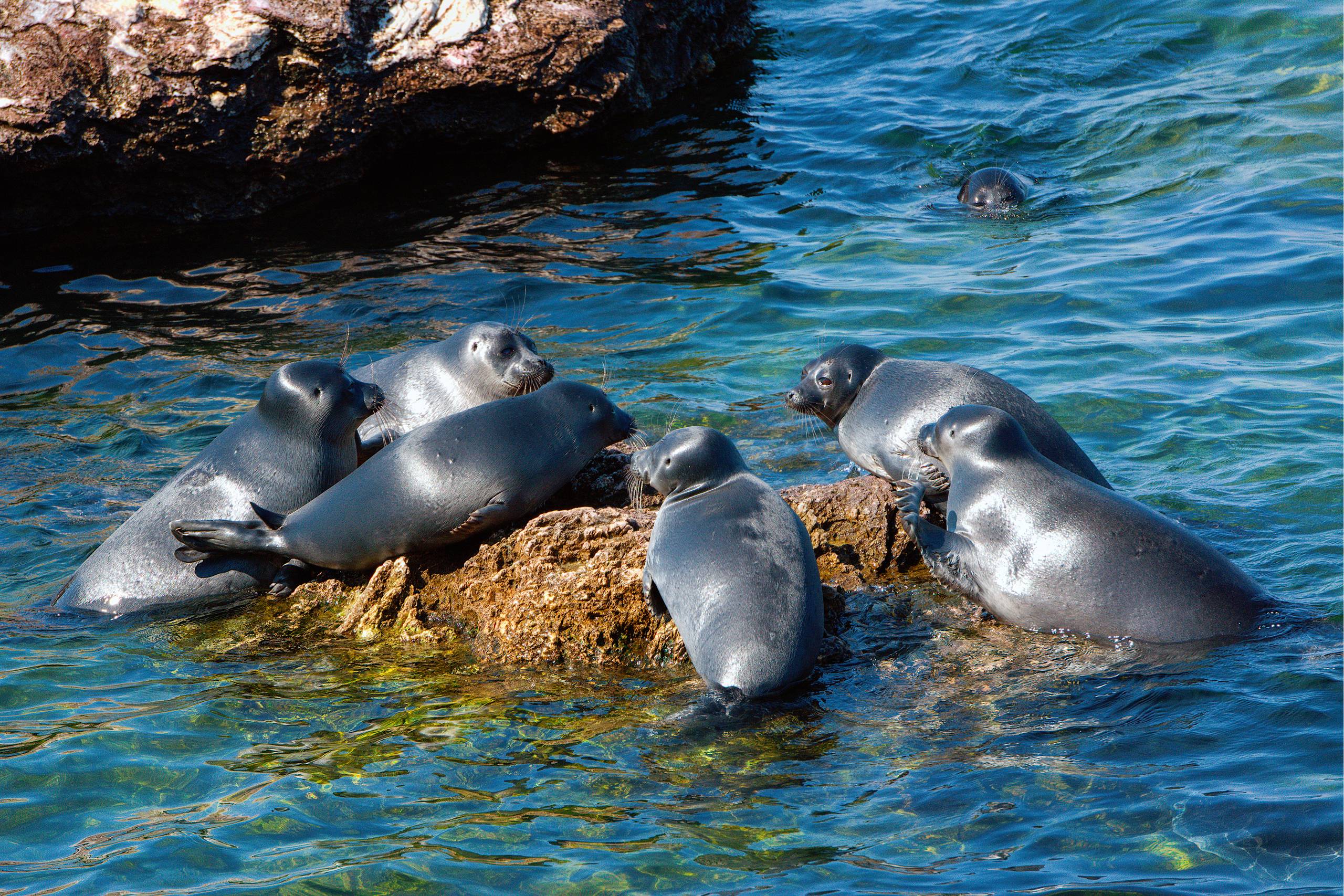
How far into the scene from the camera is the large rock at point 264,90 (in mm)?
10656

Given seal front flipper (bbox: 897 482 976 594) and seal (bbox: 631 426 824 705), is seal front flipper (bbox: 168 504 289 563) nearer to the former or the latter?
seal (bbox: 631 426 824 705)

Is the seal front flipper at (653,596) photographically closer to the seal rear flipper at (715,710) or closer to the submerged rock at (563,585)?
the submerged rock at (563,585)

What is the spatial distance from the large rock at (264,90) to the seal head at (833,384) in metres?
5.87

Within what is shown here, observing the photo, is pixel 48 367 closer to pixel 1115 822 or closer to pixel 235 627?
pixel 235 627

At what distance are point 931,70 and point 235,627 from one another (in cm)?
1208

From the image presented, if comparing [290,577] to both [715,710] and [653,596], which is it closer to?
[653,596]

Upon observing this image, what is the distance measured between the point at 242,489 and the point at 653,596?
96.3 inches

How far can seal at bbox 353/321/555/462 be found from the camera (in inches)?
289

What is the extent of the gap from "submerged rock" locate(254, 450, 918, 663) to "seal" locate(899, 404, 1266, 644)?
0.97 feet

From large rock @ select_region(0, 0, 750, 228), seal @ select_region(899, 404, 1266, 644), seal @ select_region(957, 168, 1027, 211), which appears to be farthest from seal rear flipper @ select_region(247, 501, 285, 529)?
seal @ select_region(957, 168, 1027, 211)

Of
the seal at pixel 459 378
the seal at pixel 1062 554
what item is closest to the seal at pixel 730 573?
the seal at pixel 1062 554

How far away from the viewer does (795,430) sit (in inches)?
321

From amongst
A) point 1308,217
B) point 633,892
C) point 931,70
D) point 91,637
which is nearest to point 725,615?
point 633,892

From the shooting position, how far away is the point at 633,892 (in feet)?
12.4
